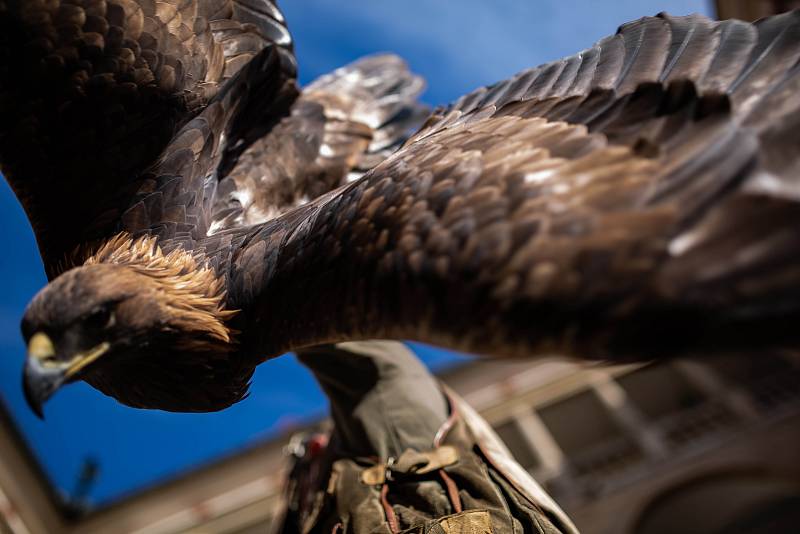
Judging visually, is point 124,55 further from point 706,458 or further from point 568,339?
point 706,458

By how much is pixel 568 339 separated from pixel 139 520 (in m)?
8.38

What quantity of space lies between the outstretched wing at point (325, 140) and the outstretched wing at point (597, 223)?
63cm

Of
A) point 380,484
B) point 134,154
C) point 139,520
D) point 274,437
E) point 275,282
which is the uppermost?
point 134,154

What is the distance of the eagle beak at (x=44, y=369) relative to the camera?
30.5 inches

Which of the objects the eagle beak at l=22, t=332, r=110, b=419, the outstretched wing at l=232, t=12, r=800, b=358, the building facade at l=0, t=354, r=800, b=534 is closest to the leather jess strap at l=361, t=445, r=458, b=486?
the outstretched wing at l=232, t=12, r=800, b=358

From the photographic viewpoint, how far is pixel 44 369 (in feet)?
2.59

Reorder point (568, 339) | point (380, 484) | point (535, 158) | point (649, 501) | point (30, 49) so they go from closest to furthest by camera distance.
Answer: point (568, 339)
point (535, 158)
point (30, 49)
point (380, 484)
point (649, 501)

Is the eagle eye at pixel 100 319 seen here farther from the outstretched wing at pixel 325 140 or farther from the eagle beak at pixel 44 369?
the outstretched wing at pixel 325 140

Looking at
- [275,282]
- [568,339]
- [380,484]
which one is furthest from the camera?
[380,484]

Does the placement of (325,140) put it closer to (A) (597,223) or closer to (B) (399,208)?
(B) (399,208)

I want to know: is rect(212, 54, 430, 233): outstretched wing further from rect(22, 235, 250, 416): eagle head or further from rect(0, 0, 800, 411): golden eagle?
rect(22, 235, 250, 416): eagle head

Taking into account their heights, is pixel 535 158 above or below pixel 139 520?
above

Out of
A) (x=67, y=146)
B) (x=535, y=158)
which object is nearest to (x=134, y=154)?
(x=67, y=146)

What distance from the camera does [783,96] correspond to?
58 centimetres
